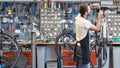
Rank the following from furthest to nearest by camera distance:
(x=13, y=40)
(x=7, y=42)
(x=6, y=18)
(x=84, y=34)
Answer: (x=6, y=18) → (x=7, y=42) → (x=13, y=40) → (x=84, y=34)

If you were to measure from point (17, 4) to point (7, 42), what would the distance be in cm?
107

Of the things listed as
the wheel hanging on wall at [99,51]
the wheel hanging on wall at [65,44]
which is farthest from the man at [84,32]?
the wheel hanging on wall at [65,44]

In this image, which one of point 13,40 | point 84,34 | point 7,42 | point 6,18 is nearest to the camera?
point 84,34

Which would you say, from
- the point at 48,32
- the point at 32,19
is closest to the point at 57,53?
the point at 48,32

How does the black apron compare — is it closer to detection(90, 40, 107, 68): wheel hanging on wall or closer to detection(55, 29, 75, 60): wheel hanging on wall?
detection(90, 40, 107, 68): wheel hanging on wall

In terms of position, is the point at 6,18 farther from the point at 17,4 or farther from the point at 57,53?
the point at 57,53

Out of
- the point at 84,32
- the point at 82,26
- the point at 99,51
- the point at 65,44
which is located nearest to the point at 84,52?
the point at 84,32

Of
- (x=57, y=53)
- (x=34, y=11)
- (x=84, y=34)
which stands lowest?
(x=57, y=53)

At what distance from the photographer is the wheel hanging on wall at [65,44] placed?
659 cm

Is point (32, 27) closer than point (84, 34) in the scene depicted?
No

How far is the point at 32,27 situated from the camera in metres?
6.83

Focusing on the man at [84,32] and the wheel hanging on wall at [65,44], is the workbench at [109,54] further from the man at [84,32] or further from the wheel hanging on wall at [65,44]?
the man at [84,32]

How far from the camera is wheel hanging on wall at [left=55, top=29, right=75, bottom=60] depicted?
659 cm

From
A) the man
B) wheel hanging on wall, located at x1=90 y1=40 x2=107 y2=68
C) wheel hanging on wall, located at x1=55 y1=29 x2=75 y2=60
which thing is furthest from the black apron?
wheel hanging on wall, located at x1=55 y1=29 x2=75 y2=60
